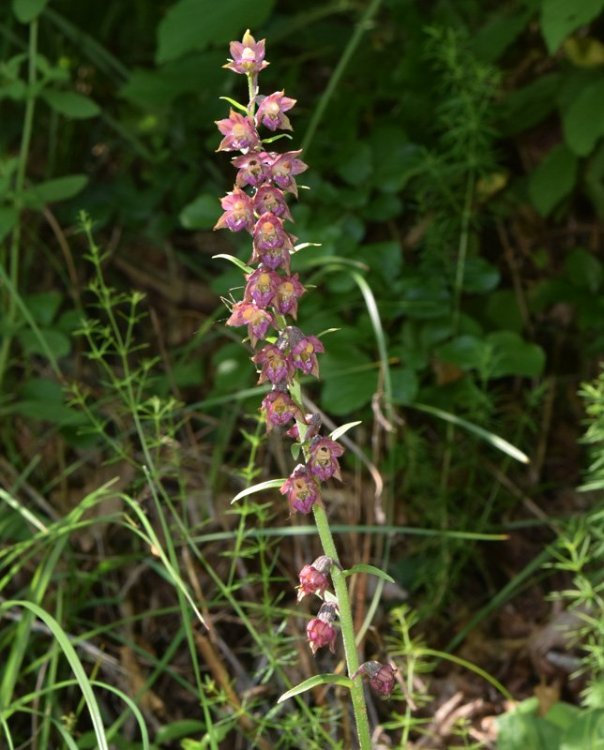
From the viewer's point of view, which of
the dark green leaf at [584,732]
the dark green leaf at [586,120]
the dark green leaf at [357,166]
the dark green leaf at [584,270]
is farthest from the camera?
the dark green leaf at [584,270]

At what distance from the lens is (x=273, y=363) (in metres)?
1.48

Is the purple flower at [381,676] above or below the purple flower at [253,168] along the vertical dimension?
below

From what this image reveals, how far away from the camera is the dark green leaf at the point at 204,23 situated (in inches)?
116

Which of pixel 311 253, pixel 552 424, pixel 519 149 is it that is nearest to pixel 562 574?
pixel 552 424

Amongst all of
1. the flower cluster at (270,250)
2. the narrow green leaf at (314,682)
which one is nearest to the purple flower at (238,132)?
the flower cluster at (270,250)

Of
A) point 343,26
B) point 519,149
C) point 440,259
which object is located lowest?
point 440,259

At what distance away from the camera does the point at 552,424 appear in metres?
3.35

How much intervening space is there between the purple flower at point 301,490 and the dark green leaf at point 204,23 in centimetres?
170

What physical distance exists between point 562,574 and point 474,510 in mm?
281

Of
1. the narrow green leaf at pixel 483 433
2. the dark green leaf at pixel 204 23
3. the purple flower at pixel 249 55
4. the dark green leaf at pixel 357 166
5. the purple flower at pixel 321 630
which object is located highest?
the dark green leaf at pixel 204 23

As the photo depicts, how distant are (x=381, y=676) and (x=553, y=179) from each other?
1.86 meters

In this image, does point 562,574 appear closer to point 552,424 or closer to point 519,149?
point 552,424

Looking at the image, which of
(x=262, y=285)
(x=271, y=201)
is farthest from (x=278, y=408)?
(x=271, y=201)

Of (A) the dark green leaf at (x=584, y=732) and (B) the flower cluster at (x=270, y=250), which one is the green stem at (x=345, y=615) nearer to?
(B) the flower cluster at (x=270, y=250)
